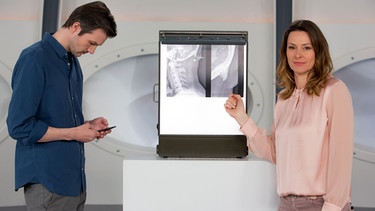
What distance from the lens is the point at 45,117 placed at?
257 centimetres

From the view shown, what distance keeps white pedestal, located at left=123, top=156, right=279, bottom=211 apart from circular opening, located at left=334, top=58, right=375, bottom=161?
98.0 inches

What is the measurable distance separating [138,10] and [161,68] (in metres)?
2.28

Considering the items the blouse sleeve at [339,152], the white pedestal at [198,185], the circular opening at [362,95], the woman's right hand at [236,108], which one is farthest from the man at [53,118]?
the circular opening at [362,95]

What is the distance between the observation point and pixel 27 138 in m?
2.49

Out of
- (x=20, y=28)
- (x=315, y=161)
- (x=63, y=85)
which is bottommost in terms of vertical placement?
(x=315, y=161)

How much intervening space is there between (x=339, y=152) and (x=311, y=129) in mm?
137

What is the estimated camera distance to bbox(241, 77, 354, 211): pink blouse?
85.0 inches

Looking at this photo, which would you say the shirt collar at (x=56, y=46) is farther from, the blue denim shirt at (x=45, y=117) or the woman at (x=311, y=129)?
the woman at (x=311, y=129)

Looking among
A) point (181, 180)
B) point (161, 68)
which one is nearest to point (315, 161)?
point (181, 180)

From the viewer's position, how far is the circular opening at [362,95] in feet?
15.6

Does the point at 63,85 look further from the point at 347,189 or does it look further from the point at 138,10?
the point at 138,10

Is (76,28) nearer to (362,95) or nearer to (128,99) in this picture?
(128,99)

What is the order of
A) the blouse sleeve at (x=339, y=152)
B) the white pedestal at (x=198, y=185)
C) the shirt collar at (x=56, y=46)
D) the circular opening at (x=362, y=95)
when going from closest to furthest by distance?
the blouse sleeve at (x=339, y=152)
the white pedestal at (x=198, y=185)
the shirt collar at (x=56, y=46)
the circular opening at (x=362, y=95)

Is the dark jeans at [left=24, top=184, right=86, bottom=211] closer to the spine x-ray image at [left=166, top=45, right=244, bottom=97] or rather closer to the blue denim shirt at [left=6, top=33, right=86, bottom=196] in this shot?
the blue denim shirt at [left=6, top=33, right=86, bottom=196]
